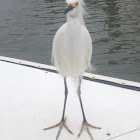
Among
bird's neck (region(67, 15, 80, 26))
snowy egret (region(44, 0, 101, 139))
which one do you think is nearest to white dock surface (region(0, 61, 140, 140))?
snowy egret (region(44, 0, 101, 139))

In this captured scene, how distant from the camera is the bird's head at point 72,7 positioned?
1392mm

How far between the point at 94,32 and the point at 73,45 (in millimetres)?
4516

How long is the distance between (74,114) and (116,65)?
8.34 ft

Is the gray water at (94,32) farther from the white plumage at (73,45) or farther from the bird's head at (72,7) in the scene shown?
the bird's head at (72,7)

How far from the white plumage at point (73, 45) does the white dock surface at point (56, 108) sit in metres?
0.38

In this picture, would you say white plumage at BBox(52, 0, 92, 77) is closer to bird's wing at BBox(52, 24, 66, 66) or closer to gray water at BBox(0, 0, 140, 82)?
bird's wing at BBox(52, 24, 66, 66)

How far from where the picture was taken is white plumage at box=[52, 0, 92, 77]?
4.88 ft

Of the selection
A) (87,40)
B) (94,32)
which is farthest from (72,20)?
(94,32)

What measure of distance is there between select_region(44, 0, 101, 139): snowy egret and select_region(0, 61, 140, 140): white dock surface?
0.36ft

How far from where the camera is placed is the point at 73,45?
1560 mm

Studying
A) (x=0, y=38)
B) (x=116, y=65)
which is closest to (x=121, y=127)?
(x=116, y=65)

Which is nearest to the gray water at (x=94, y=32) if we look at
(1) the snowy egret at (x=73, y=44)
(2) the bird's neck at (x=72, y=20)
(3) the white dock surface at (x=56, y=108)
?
(3) the white dock surface at (x=56, y=108)

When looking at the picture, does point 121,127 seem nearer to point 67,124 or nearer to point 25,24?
point 67,124

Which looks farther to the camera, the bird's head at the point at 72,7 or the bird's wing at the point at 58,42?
the bird's wing at the point at 58,42
